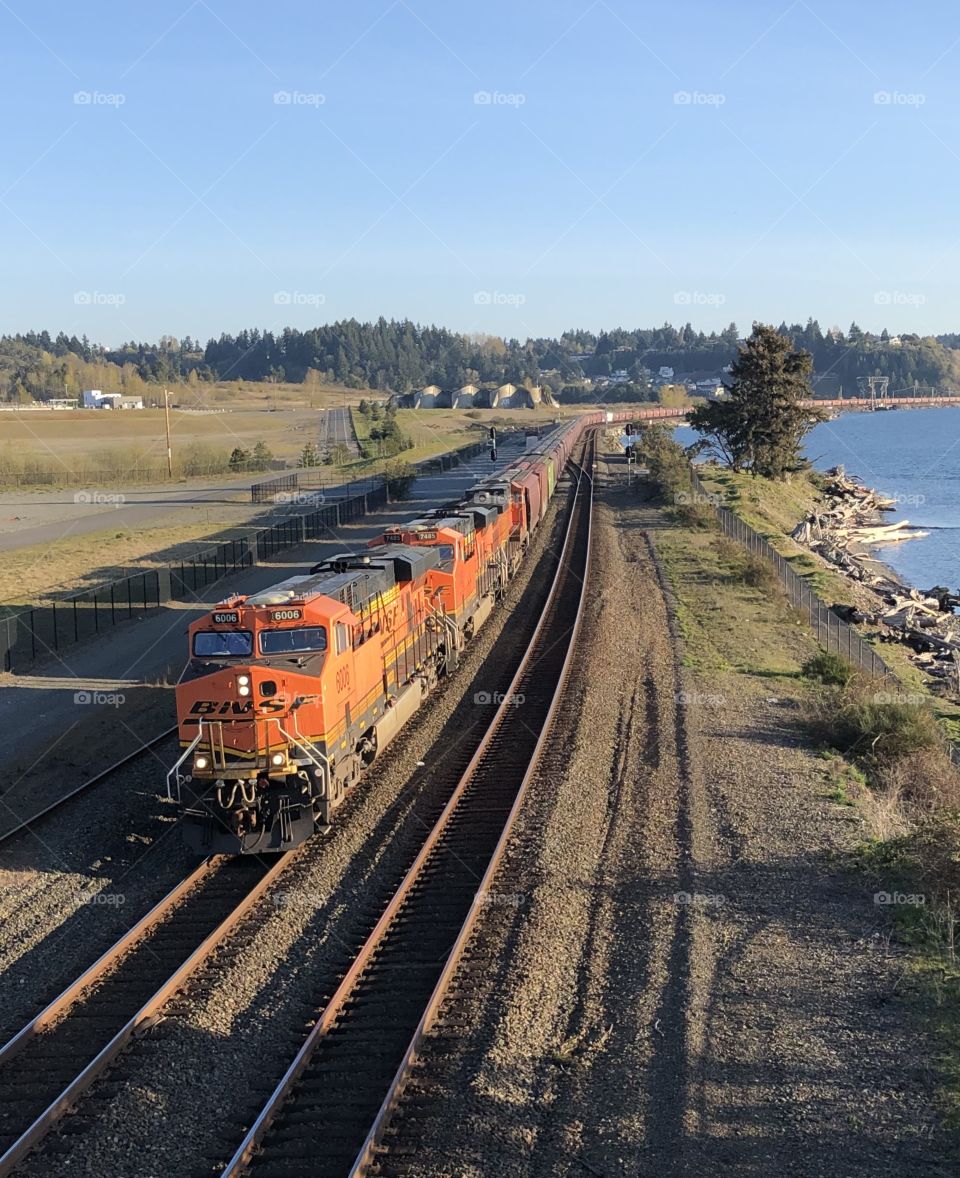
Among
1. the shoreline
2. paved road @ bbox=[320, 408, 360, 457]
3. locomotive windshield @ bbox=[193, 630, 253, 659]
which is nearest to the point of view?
locomotive windshield @ bbox=[193, 630, 253, 659]

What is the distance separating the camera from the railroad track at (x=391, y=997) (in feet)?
32.0

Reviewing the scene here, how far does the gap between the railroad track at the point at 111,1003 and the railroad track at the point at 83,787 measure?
376 centimetres

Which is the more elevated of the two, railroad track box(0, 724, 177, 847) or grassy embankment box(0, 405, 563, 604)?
grassy embankment box(0, 405, 563, 604)

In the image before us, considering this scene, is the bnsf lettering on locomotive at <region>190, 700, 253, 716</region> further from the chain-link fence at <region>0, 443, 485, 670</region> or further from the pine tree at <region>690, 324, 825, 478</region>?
the pine tree at <region>690, 324, 825, 478</region>

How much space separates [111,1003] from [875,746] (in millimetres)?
15505

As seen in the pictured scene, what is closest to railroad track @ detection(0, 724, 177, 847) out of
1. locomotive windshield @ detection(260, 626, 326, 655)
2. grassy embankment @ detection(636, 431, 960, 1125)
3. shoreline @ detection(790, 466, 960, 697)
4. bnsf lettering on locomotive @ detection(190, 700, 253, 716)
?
bnsf lettering on locomotive @ detection(190, 700, 253, 716)

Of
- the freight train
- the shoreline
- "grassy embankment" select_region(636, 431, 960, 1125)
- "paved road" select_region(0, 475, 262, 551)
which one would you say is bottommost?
the shoreline

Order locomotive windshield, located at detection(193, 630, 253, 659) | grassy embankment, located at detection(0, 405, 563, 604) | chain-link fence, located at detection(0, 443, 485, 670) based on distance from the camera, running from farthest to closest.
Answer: grassy embankment, located at detection(0, 405, 563, 604) → chain-link fence, located at detection(0, 443, 485, 670) → locomotive windshield, located at detection(193, 630, 253, 659)

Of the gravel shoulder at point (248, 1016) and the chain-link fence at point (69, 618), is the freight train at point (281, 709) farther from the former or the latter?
the chain-link fence at point (69, 618)

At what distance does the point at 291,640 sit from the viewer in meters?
16.9

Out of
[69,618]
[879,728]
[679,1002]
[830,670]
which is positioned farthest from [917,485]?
[679,1002]

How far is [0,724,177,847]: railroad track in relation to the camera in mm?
17969

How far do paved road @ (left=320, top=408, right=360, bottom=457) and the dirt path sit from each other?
345 ft

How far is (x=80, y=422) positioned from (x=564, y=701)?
478 feet
